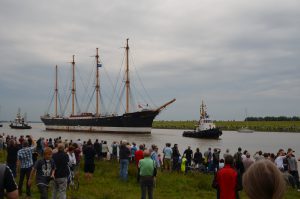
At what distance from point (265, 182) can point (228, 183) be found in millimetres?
4757

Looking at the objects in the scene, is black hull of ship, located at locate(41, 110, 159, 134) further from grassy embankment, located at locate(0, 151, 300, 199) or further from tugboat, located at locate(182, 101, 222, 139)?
grassy embankment, located at locate(0, 151, 300, 199)

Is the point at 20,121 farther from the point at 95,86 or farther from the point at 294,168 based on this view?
the point at 294,168

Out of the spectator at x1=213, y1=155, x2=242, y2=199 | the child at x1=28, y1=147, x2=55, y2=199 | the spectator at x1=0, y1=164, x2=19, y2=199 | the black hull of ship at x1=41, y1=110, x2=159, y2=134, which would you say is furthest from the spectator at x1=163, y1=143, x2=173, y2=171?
the black hull of ship at x1=41, y1=110, x2=159, y2=134

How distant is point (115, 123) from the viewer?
94.6 m

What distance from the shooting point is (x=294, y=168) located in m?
16.1

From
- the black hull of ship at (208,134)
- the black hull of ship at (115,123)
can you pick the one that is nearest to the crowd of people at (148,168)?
the black hull of ship at (208,134)

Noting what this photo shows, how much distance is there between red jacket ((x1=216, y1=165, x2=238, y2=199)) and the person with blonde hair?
4659 millimetres

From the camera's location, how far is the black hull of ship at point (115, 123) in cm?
9024

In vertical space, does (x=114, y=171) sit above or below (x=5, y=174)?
below

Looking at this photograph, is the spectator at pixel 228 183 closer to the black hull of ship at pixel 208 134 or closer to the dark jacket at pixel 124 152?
the dark jacket at pixel 124 152

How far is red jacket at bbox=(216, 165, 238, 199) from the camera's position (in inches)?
293

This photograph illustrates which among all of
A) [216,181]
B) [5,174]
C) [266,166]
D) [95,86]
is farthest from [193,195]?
[95,86]

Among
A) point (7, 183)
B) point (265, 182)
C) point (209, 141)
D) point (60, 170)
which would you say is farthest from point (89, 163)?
point (209, 141)

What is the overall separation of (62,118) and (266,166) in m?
117
